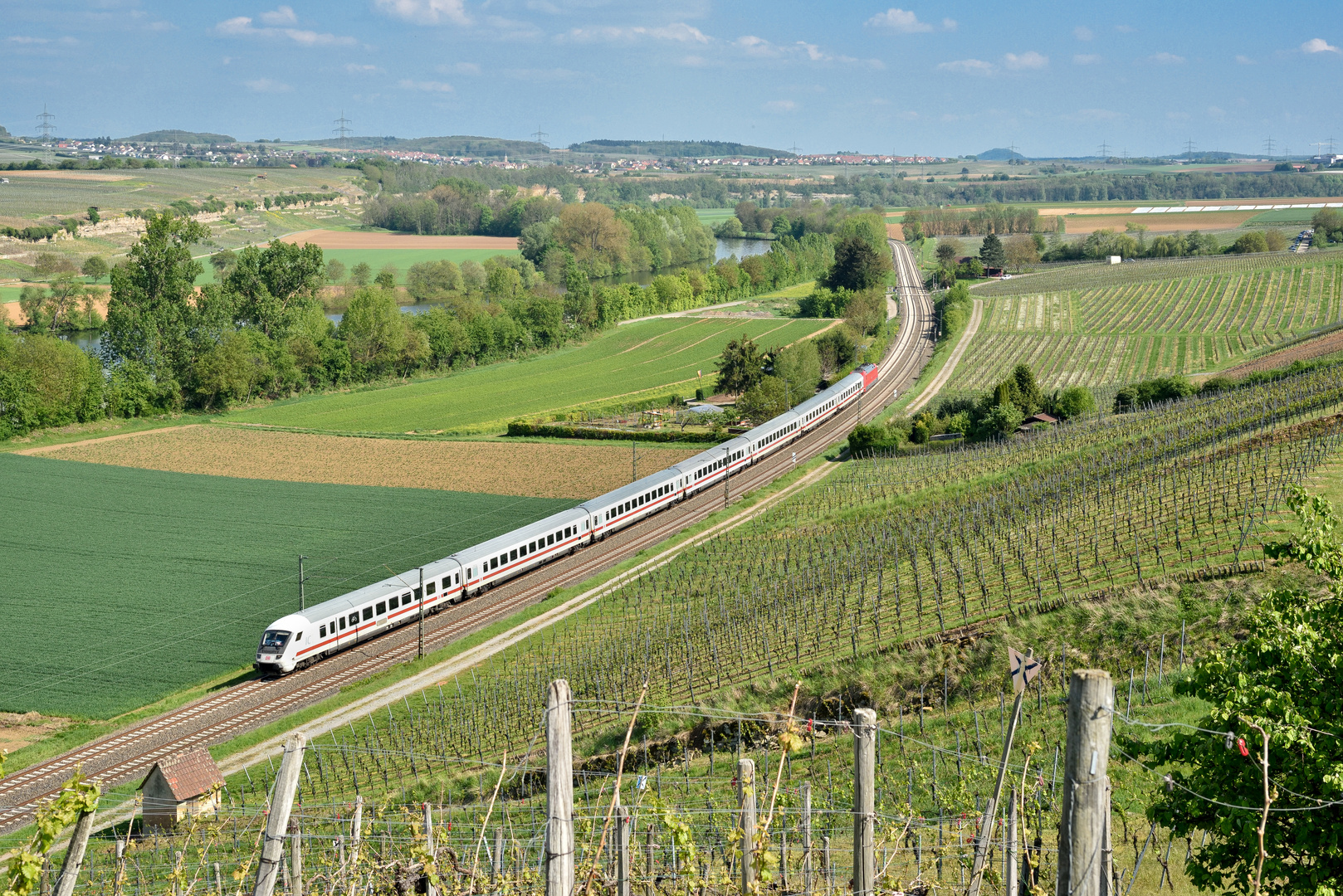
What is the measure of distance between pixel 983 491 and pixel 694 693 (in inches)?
898

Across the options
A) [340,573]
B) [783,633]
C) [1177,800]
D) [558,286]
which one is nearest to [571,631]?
[783,633]

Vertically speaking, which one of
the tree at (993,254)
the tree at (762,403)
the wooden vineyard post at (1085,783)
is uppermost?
the tree at (993,254)

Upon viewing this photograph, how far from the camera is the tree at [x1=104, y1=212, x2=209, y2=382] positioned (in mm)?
88250

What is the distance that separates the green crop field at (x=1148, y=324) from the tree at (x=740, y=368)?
51.4ft

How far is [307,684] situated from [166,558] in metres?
16.4

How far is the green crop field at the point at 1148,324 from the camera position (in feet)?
284

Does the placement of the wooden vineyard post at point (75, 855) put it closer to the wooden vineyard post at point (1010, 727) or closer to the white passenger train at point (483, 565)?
the wooden vineyard post at point (1010, 727)

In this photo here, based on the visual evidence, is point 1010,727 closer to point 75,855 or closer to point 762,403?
point 75,855

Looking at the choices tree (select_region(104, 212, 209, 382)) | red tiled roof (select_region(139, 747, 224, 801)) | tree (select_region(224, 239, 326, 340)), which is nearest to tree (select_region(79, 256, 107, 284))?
tree (select_region(224, 239, 326, 340))

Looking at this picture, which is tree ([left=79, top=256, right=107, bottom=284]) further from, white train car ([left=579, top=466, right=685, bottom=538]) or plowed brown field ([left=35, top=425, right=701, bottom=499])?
white train car ([left=579, top=466, right=685, bottom=538])

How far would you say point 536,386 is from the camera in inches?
3799

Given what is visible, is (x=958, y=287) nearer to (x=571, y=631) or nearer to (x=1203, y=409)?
(x=1203, y=409)

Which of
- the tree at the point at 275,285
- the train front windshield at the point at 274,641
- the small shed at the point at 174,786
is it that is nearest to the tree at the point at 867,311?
the tree at the point at 275,285

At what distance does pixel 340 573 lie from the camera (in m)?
46.8
